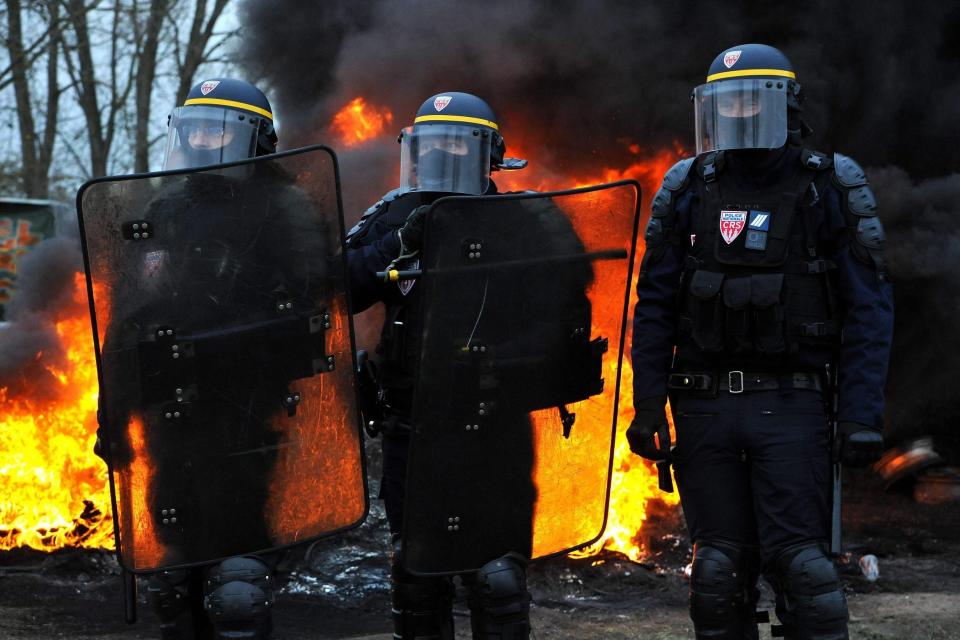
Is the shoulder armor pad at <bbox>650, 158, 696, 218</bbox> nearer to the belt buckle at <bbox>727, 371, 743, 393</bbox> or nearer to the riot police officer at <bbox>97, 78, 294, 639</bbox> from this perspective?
the belt buckle at <bbox>727, 371, 743, 393</bbox>

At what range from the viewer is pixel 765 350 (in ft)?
10.7

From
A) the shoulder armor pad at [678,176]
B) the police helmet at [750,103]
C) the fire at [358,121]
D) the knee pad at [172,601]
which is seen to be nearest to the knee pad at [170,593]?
the knee pad at [172,601]

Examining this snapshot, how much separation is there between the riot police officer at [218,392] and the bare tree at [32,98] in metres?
15.3

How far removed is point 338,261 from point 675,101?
15.7 ft

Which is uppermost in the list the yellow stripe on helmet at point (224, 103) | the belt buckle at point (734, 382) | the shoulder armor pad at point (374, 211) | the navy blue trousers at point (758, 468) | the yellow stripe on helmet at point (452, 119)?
the yellow stripe on helmet at point (224, 103)

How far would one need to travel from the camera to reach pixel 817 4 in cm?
756

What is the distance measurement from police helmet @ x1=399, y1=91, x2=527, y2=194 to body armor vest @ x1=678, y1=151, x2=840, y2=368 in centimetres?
79

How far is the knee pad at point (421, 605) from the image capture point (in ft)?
11.9

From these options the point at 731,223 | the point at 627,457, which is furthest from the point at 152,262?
the point at 627,457

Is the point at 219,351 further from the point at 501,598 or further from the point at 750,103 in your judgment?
the point at 750,103

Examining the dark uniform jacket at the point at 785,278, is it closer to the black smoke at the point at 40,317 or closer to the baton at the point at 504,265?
the baton at the point at 504,265

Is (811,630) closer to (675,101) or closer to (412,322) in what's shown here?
(412,322)

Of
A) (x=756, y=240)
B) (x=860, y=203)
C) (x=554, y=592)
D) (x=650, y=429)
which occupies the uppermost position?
(x=860, y=203)

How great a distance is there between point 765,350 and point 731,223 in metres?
0.40
